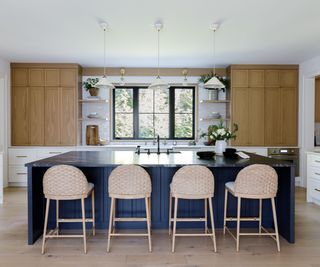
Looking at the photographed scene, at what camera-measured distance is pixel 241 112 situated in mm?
5938

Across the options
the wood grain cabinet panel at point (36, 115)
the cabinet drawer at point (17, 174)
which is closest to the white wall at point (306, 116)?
the wood grain cabinet panel at point (36, 115)

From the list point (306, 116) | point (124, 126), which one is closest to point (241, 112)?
point (306, 116)

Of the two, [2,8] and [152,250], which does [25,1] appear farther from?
[152,250]

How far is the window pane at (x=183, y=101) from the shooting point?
21.3 ft

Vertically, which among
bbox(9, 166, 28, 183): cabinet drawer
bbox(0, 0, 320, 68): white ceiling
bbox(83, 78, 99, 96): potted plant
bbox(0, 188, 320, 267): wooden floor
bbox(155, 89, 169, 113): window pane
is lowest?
bbox(0, 188, 320, 267): wooden floor

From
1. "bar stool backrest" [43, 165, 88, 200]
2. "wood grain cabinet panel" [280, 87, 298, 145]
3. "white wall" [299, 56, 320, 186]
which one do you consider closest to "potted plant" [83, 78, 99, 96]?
"bar stool backrest" [43, 165, 88, 200]

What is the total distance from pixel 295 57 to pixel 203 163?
3645 millimetres

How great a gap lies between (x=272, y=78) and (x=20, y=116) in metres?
5.36

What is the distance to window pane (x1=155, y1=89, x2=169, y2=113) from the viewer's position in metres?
6.47

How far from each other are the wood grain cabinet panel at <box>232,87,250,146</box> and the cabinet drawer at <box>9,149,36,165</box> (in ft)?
13.7

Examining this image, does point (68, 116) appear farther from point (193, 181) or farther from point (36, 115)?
point (193, 181)

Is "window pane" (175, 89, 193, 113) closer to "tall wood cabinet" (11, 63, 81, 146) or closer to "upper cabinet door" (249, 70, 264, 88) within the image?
"upper cabinet door" (249, 70, 264, 88)

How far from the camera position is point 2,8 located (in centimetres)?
322

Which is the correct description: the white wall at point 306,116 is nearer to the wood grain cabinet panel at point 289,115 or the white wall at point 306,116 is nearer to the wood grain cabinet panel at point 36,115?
the wood grain cabinet panel at point 289,115
